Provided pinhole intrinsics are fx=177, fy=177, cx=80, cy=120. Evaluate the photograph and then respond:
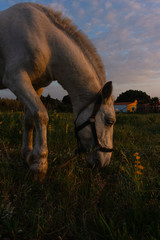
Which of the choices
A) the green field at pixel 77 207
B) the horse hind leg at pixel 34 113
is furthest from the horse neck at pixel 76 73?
the green field at pixel 77 207

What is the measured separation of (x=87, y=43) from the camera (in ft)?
9.52

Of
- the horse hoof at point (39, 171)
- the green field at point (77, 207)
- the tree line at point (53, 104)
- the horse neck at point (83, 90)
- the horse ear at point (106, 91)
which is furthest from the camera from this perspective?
the tree line at point (53, 104)

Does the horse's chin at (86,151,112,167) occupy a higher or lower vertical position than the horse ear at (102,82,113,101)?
lower

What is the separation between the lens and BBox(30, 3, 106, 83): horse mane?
9.26 feet

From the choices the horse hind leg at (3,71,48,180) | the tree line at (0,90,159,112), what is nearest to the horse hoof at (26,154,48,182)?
the horse hind leg at (3,71,48,180)

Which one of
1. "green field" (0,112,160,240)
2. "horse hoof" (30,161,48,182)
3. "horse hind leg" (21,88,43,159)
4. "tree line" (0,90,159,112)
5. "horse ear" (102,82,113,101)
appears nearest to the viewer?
"green field" (0,112,160,240)

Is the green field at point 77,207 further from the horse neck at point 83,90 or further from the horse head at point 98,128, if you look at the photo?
the horse neck at point 83,90

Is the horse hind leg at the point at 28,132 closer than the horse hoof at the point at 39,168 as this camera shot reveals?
No

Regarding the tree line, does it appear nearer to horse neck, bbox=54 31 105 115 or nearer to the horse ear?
the horse ear

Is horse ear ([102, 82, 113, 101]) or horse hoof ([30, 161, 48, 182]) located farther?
horse ear ([102, 82, 113, 101])

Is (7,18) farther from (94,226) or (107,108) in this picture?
(94,226)

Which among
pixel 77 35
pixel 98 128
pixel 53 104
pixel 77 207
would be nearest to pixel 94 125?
pixel 98 128

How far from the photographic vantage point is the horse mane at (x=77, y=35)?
2822 millimetres

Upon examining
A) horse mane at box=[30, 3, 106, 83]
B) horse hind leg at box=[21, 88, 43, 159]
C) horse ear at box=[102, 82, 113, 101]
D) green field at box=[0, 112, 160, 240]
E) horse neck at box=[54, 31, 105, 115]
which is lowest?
green field at box=[0, 112, 160, 240]
